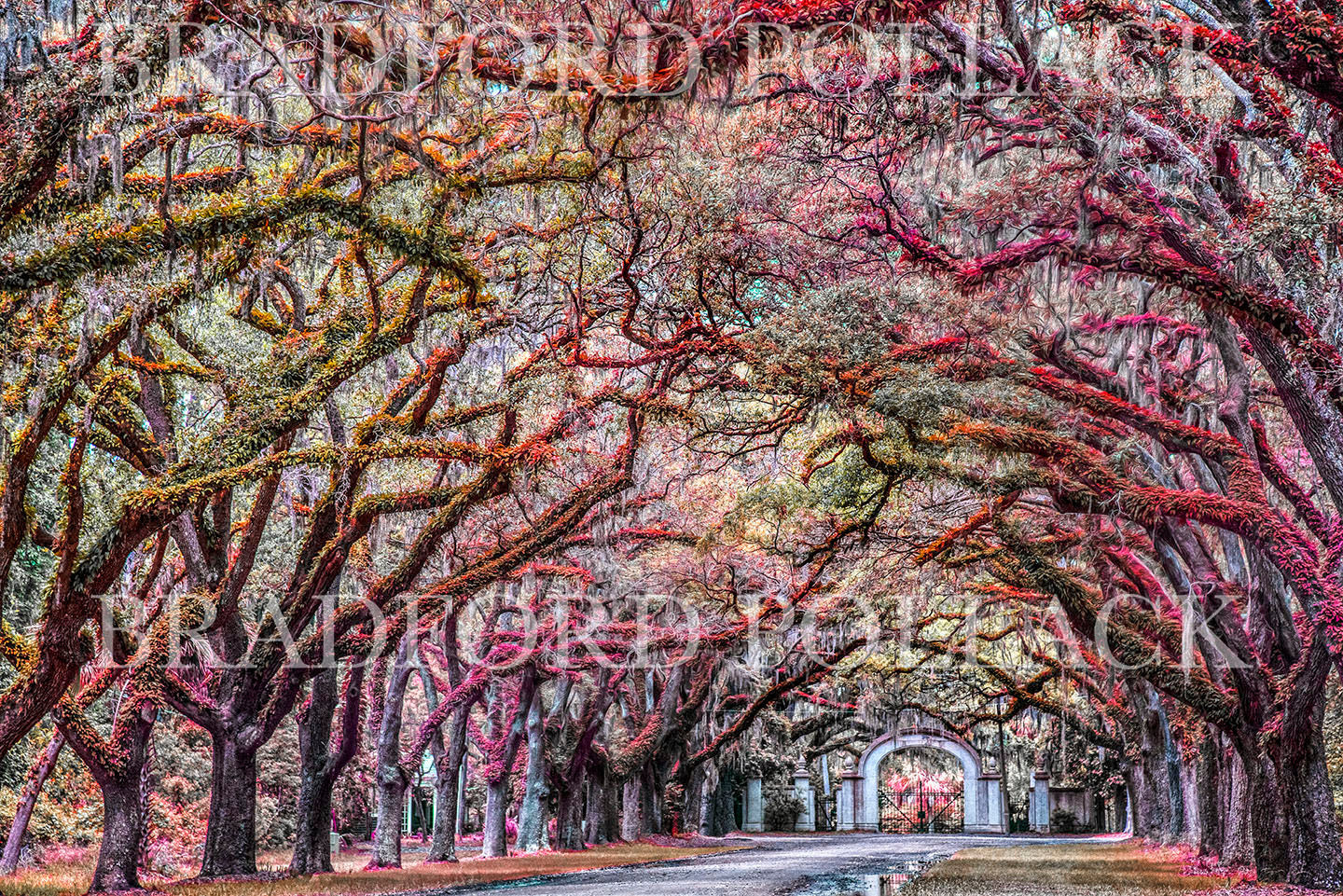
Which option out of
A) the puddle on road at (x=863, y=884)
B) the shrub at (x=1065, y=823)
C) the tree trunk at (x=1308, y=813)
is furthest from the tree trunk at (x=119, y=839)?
the shrub at (x=1065, y=823)

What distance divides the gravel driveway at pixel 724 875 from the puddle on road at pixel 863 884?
0.30 m

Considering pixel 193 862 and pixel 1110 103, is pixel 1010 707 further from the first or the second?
pixel 1110 103

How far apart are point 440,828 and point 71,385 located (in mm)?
15452

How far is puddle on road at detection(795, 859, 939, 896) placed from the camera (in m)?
13.6

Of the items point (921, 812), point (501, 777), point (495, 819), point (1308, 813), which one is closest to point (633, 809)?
point (495, 819)

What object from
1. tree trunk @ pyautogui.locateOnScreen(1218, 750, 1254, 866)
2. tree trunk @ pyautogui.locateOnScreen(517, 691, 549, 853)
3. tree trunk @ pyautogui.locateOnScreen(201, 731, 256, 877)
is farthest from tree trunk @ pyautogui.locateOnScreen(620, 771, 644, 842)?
tree trunk @ pyautogui.locateOnScreen(1218, 750, 1254, 866)

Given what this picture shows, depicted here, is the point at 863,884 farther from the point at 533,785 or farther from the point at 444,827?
the point at 533,785

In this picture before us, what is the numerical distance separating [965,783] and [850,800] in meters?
4.38

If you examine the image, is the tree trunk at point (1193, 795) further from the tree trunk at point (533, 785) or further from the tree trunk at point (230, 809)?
the tree trunk at point (230, 809)

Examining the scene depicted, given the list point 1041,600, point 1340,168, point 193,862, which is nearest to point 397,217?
point 1340,168

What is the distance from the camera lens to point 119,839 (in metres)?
14.6

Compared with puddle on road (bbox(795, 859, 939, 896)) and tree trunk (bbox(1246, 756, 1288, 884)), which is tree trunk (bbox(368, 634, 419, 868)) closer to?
puddle on road (bbox(795, 859, 939, 896))

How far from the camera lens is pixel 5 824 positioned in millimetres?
21828

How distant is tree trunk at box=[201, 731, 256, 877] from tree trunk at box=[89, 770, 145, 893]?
1634 mm
